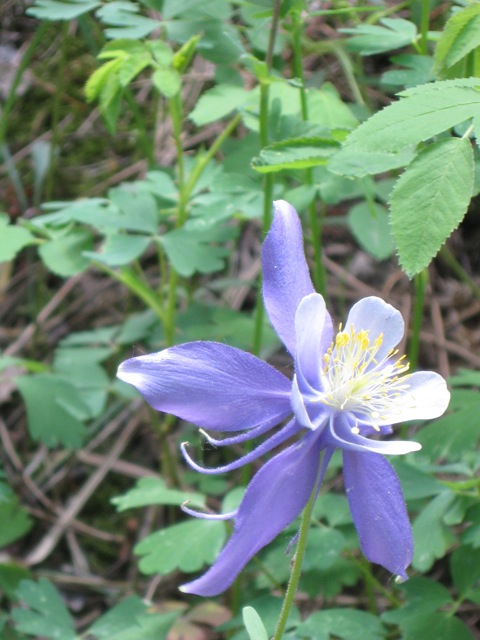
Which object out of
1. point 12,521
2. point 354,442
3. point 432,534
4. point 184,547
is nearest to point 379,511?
point 354,442

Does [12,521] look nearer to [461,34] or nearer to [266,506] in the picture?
[266,506]

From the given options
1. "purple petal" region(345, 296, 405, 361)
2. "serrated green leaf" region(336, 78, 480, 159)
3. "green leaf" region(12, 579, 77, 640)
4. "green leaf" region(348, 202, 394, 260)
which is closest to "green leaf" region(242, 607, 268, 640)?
"purple petal" region(345, 296, 405, 361)

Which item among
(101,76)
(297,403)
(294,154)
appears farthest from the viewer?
(101,76)

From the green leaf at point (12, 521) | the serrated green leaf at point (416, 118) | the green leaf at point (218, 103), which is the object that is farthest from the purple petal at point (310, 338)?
the green leaf at point (12, 521)

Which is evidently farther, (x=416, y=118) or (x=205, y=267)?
(x=205, y=267)

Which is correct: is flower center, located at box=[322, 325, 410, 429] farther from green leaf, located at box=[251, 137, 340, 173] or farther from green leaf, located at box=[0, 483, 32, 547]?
green leaf, located at box=[0, 483, 32, 547]

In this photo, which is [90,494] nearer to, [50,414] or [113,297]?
[50,414]

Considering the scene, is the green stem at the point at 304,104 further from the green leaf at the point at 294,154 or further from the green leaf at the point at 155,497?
the green leaf at the point at 155,497
